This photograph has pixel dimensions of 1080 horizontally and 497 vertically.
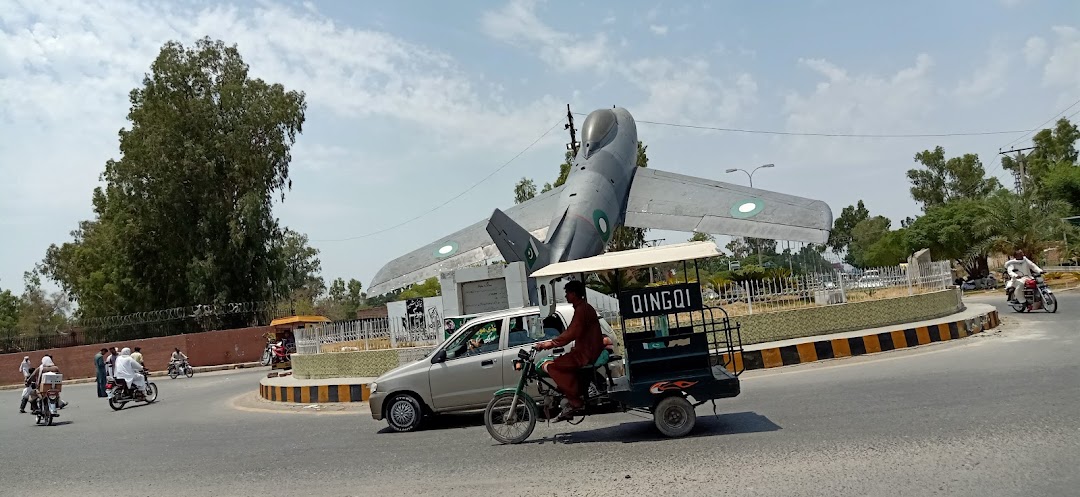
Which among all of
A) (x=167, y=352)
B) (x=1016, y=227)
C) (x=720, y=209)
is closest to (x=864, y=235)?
(x=1016, y=227)

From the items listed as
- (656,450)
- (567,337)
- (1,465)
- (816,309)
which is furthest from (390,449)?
(816,309)

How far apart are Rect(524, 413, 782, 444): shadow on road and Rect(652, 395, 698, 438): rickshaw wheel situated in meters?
0.09

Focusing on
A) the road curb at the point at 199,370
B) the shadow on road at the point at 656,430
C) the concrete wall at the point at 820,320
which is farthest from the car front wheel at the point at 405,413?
the road curb at the point at 199,370

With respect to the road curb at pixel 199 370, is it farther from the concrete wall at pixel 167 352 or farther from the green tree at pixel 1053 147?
the green tree at pixel 1053 147

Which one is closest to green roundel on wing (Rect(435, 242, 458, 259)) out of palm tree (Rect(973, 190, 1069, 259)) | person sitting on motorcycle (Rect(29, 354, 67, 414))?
person sitting on motorcycle (Rect(29, 354, 67, 414))

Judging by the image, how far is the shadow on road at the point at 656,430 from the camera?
7.20 metres

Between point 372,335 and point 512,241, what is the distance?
3583 millimetres

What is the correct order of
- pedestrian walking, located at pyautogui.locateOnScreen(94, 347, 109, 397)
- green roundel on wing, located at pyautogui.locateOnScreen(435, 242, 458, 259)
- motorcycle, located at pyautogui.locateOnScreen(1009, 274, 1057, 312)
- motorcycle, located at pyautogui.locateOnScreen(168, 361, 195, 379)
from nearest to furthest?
motorcycle, located at pyautogui.locateOnScreen(1009, 274, 1057, 312), pedestrian walking, located at pyautogui.locateOnScreen(94, 347, 109, 397), green roundel on wing, located at pyautogui.locateOnScreen(435, 242, 458, 259), motorcycle, located at pyautogui.locateOnScreen(168, 361, 195, 379)

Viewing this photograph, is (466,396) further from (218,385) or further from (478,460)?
(218,385)

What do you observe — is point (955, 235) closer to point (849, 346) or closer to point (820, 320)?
point (820, 320)

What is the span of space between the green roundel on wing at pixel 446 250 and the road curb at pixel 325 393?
9.50m

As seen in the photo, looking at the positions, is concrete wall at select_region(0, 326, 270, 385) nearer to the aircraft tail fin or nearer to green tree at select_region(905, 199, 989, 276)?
the aircraft tail fin

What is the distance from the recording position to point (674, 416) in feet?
23.7

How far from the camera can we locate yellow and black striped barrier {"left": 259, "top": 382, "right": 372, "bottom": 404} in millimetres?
13810
